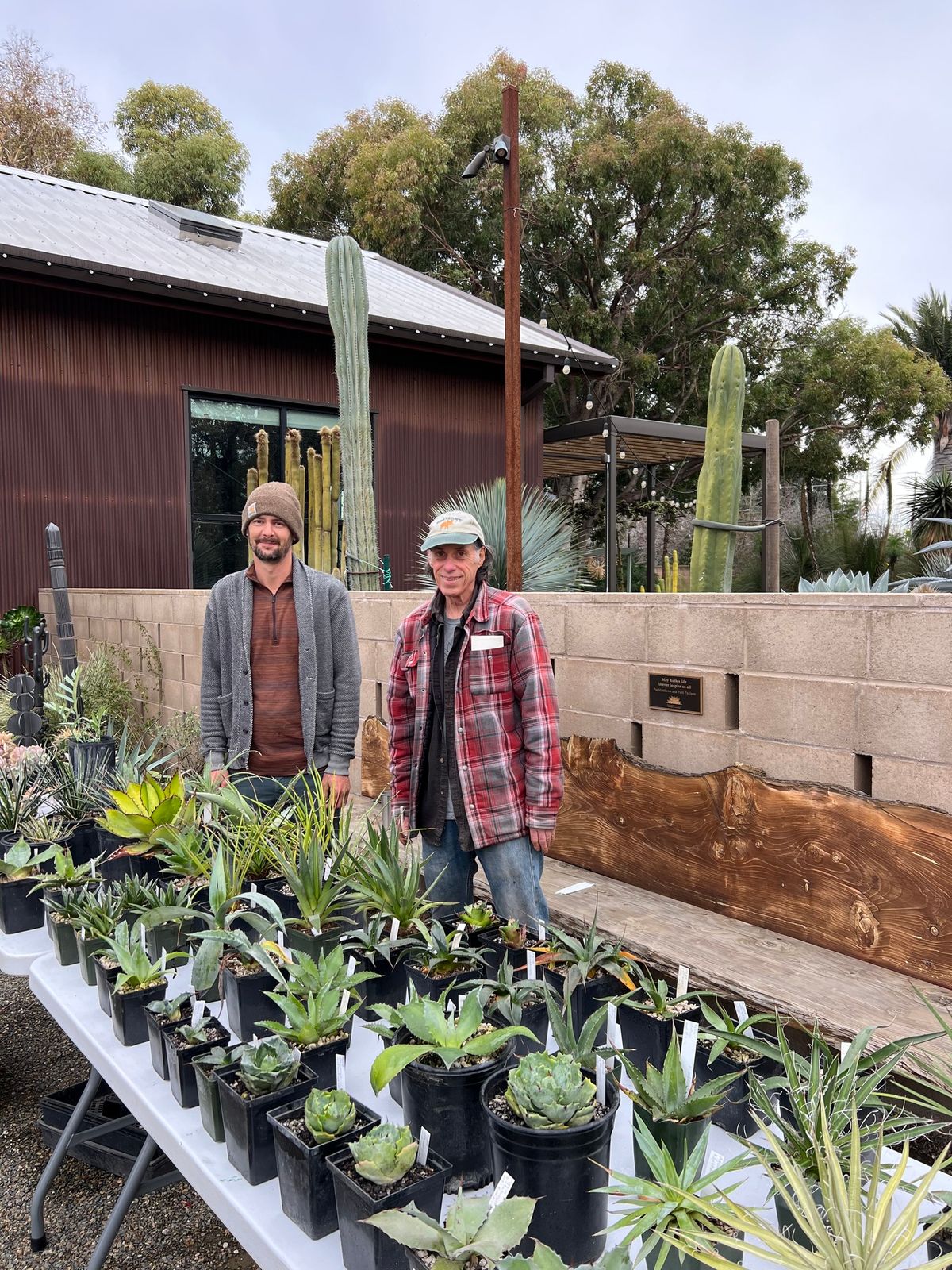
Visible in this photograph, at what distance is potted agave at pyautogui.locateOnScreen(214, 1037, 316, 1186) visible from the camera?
55.1 inches

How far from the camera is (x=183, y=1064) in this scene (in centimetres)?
160

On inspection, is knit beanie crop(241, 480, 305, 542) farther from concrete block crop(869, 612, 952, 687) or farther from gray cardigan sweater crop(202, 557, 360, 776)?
concrete block crop(869, 612, 952, 687)

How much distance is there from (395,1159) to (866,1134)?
2.06ft

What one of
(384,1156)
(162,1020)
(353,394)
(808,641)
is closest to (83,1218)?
(162,1020)

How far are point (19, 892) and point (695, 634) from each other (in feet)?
→ 7.72

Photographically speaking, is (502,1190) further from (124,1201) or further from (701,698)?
(701,698)

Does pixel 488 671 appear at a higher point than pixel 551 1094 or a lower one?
higher

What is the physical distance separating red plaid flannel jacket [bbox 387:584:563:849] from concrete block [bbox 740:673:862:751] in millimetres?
865

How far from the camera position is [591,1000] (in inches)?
68.1

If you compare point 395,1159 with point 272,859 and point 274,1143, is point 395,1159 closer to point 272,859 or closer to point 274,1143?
point 274,1143

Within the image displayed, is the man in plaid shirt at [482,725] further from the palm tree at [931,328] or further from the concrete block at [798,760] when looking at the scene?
the palm tree at [931,328]

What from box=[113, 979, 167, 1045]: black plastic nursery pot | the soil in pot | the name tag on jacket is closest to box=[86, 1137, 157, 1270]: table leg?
box=[113, 979, 167, 1045]: black plastic nursery pot

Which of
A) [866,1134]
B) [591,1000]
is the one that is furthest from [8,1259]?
[866,1134]

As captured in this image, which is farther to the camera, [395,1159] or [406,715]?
[406,715]
